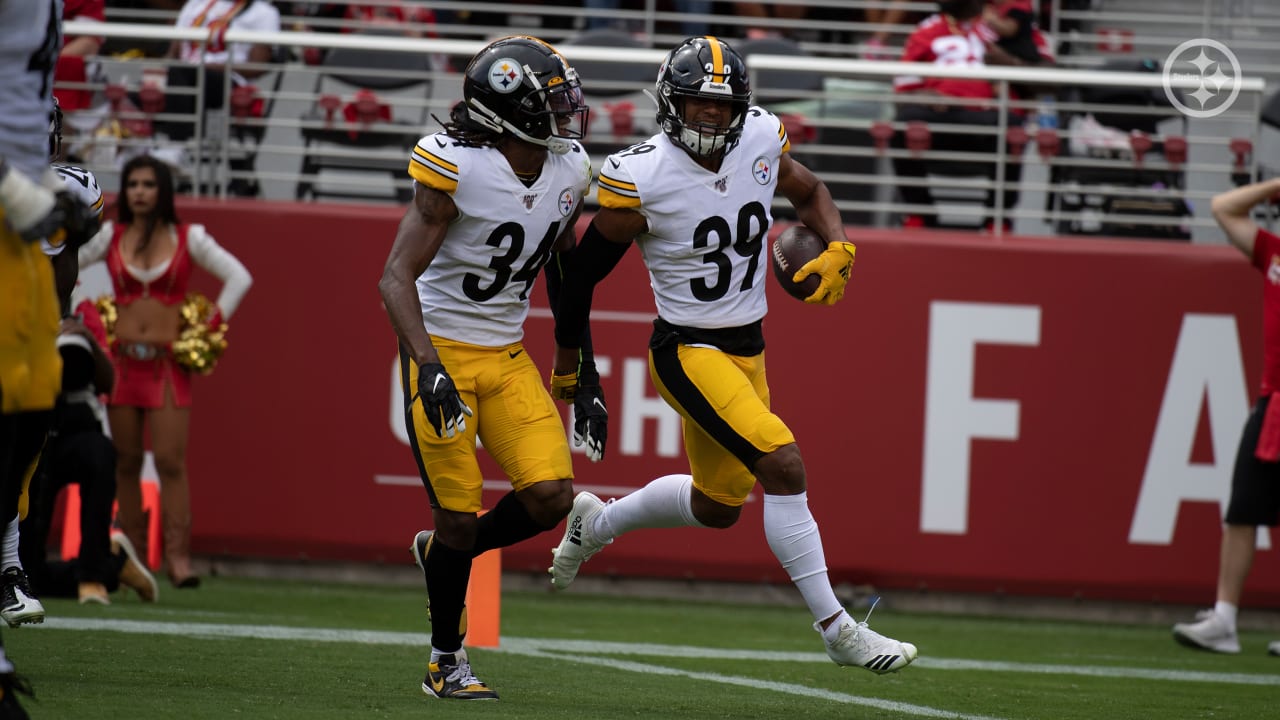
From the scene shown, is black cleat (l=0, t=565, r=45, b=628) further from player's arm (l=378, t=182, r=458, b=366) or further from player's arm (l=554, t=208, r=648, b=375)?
player's arm (l=554, t=208, r=648, b=375)

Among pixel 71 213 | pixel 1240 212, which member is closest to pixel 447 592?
pixel 71 213

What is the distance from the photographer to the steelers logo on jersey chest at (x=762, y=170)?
5.61m

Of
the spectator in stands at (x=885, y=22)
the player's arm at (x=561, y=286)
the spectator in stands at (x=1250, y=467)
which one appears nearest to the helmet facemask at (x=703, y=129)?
the player's arm at (x=561, y=286)

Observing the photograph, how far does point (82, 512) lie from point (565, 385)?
2.97 metres

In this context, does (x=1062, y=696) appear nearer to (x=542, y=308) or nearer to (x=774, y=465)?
(x=774, y=465)

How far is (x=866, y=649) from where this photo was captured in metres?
4.98

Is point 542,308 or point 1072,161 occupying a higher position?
point 1072,161

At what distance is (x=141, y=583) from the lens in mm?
7715

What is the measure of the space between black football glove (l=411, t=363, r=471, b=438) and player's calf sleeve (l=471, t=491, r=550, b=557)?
1.46 feet

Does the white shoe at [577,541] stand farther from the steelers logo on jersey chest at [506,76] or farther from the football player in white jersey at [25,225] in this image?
the football player in white jersey at [25,225]

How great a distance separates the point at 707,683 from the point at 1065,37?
612 centimetres

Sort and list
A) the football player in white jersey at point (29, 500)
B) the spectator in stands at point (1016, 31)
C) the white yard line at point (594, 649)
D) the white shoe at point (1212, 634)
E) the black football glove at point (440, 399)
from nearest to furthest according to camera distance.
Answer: the black football glove at point (440, 399) → the football player in white jersey at point (29, 500) → the white yard line at point (594, 649) → the white shoe at point (1212, 634) → the spectator in stands at point (1016, 31)

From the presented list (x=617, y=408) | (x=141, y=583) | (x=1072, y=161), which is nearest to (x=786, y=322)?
(x=617, y=408)

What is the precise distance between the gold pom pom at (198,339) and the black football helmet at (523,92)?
3639 millimetres
